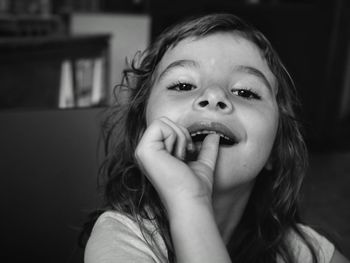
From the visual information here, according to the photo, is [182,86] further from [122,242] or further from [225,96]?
[122,242]

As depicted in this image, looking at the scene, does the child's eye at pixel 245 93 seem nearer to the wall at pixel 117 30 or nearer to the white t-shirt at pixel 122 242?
the white t-shirt at pixel 122 242

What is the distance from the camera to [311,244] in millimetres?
846

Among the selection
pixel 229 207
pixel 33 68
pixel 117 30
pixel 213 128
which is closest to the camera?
pixel 213 128

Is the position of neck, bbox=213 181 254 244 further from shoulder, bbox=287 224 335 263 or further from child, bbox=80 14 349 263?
shoulder, bbox=287 224 335 263

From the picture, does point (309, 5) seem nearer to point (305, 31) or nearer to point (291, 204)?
point (305, 31)

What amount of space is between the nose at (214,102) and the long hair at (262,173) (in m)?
0.17

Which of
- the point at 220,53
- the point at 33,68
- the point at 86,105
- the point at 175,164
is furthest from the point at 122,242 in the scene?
the point at 86,105

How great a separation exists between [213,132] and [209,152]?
60mm

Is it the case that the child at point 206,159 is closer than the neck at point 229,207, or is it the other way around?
the child at point 206,159

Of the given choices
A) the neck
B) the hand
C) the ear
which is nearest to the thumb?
the hand

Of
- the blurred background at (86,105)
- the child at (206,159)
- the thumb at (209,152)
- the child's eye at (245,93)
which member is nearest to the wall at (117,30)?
the blurred background at (86,105)

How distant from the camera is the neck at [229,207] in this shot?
0.78 meters

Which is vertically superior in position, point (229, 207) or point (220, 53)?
point (220, 53)

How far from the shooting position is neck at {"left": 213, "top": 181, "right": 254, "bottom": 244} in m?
0.78
